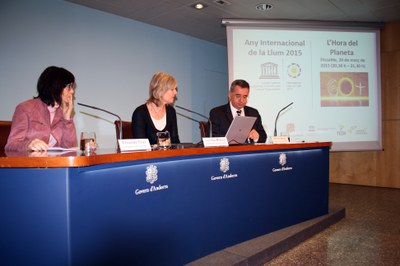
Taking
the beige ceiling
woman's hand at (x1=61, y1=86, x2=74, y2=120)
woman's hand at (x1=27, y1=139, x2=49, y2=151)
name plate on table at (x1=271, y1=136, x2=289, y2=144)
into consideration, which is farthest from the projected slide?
woman's hand at (x1=27, y1=139, x2=49, y2=151)

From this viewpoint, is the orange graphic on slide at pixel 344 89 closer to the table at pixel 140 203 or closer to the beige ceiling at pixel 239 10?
the beige ceiling at pixel 239 10

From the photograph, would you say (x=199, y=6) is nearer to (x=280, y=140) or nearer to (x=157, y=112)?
(x=157, y=112)

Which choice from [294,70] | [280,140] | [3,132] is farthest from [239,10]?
[3,132]

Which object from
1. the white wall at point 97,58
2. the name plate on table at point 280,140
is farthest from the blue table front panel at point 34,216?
the white wall at point 97,58

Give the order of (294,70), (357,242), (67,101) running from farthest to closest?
1. (294,70)
2. (357,242)
3. (67,101)

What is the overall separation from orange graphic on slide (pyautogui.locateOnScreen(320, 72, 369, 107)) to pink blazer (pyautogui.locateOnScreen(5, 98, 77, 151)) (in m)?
3.75

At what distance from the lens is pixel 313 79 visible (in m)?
4.59

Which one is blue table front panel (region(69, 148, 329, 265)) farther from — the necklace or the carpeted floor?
the necklace

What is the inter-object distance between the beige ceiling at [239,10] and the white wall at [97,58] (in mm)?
252

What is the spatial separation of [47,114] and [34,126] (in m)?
0.12

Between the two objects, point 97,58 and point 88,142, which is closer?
point 88,142

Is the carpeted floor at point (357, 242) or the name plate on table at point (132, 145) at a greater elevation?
the name plate on table at point (132, 145)

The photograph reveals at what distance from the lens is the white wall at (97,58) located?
359 centimetres

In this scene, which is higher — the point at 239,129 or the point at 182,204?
the point at 239,129
